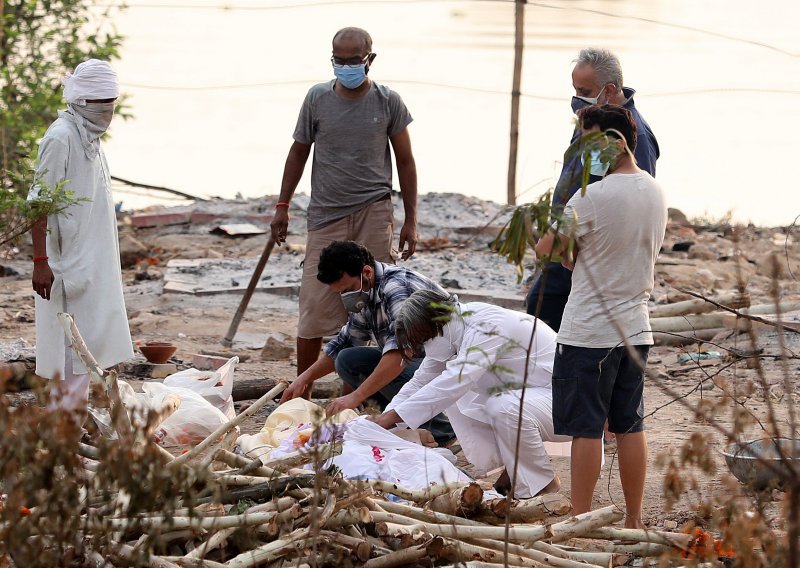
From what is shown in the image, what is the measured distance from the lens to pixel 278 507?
3.20 m

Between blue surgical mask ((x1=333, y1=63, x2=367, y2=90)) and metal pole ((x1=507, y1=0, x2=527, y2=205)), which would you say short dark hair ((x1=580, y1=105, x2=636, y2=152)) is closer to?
blue surgical mask ((x1=333, y1=63, x2=367, y2=90))

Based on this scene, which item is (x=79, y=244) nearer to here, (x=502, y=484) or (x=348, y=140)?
(x=348, y=140)

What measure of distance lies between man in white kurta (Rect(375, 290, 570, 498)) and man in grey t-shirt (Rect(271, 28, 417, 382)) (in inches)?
56.5

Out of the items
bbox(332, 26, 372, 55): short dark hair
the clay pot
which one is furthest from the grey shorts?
the clay pot

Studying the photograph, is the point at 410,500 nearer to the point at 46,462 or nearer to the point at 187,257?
the point at 46,462

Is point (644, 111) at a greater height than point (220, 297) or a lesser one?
greater

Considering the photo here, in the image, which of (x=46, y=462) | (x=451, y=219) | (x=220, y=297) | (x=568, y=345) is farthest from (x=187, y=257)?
(x=46, y=462)

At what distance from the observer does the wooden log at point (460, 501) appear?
3586 millimetres

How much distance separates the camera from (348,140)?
602cm

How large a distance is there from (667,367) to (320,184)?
8.30 ft

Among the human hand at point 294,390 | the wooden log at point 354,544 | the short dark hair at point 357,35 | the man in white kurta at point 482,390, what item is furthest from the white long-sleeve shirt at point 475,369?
the short dark hair at point 357,35

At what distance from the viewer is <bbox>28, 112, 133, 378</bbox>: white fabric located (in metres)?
4.82

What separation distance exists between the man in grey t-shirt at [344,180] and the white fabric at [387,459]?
150 centimetres

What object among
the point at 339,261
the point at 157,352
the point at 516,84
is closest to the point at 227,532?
the point at 339,261
